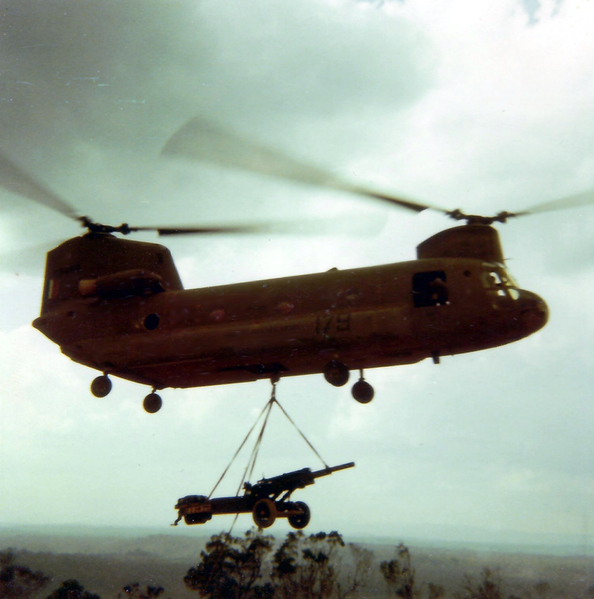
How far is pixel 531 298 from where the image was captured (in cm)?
842

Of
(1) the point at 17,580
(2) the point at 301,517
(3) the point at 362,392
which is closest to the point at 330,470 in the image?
(2) the point at 301,517

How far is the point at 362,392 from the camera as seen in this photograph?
9.27m

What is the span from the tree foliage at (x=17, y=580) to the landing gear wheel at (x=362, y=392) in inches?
4155

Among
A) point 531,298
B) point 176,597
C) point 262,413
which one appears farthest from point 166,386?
point 176,597

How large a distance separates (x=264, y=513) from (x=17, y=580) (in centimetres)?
10844

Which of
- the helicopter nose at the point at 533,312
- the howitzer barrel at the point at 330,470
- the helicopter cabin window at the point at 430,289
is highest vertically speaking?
the helicopter cabin window at the point at 430,289

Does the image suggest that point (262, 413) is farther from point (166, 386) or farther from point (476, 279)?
point (476, 279)

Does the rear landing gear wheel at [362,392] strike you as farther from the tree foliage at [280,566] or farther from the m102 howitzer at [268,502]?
the tree foliage at [280,566]

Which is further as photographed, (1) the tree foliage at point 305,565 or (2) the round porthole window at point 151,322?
(1) the tree foliage at point 305,565

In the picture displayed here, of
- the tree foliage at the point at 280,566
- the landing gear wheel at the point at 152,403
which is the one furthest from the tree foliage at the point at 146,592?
the landing gear wheel at the point at 152,403

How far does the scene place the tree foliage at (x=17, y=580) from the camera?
90.6 meters

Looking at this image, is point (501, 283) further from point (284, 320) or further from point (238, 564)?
point (238, 564)

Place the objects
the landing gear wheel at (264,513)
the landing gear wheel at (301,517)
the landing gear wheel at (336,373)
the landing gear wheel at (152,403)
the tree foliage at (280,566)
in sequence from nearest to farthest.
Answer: the landing gear wheel at (336,373), the landing gear wheel at (264,513), the landing gear wheel at (301,517), the landing gear wheel at (152,403), the tree foliage at (280,566)

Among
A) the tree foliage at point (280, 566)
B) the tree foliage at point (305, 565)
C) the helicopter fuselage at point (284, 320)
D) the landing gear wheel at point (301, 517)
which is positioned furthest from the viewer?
the tree foliage at point (305, 565)
